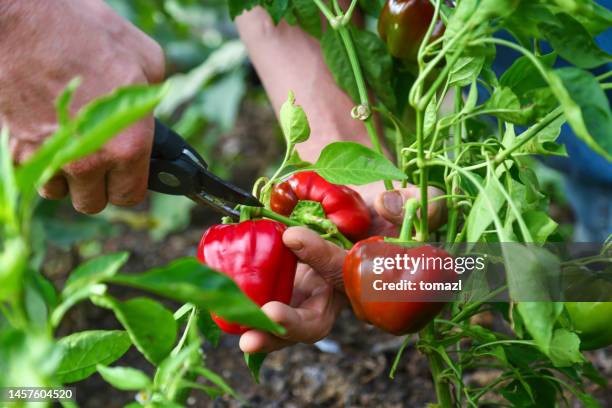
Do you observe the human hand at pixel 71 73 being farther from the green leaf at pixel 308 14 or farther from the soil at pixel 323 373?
the soil at pixel 323 373

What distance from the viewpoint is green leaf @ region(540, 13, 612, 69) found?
69cm

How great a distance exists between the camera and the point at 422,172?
2.53 ft

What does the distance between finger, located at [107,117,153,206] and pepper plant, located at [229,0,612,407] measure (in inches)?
7.4

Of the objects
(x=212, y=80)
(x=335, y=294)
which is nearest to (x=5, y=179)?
(x=335, y=294)

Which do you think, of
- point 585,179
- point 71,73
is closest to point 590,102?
point 71,73

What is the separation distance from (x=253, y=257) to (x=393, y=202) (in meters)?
0.21

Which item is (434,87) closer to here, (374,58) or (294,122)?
(294,122)

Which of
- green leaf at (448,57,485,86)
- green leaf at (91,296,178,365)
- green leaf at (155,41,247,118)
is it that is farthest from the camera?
green leaf at (155,41,247,118)

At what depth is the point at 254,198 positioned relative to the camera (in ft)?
3.11

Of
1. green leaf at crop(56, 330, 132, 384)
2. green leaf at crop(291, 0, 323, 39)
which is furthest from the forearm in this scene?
green leaf at crop(56, 330, 132, 384)

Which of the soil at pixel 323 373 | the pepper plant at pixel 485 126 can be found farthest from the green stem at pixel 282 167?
the soil at pixel 323 373

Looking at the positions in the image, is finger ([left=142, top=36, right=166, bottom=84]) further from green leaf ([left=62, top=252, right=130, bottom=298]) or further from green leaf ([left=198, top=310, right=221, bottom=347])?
green leaf ([left=62, top=252, right=130, bottom=298])

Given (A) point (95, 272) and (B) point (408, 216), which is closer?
(A) point (95, 272)

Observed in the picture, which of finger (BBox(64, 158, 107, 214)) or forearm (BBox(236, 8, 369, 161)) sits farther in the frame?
forearm (BBox(236, 8, 369, 161))
